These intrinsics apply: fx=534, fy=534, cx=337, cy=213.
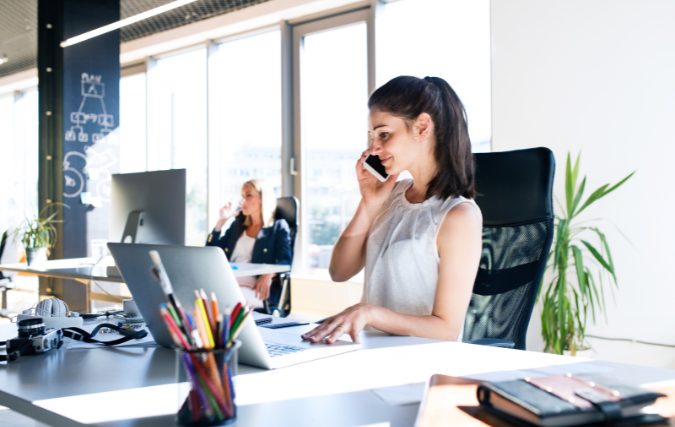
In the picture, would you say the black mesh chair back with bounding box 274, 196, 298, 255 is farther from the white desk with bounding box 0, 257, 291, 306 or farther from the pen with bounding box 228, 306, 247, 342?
the pen with bounding box 228, 306, 247, 342

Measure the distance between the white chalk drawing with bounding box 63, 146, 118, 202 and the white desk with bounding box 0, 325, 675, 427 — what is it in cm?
376

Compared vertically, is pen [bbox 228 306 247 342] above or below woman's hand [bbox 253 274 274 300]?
above

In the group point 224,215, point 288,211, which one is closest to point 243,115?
point 224,215

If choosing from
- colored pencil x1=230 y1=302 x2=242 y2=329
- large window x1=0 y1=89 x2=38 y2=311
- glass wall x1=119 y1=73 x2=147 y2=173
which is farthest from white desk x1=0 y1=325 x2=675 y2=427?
large window x1=0 y1=89 x2=38 y2=311

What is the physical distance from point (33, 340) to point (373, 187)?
42.3 inches

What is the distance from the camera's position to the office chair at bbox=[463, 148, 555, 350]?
1.59 m

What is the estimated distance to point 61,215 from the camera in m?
4.43

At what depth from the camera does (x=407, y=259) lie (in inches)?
59.9

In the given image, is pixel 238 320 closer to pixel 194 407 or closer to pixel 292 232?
pixel 194 407

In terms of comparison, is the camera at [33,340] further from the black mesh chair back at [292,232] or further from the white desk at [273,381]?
the black mesh chair back at [292,232]

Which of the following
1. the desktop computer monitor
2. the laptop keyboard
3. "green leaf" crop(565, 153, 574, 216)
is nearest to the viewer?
the laptop keyboard

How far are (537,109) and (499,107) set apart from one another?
0.25 metres

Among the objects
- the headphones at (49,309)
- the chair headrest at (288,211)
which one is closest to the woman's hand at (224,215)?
the chair headrest at (288,211)

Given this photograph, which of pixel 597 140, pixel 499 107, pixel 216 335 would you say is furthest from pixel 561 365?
pixel 499 107
